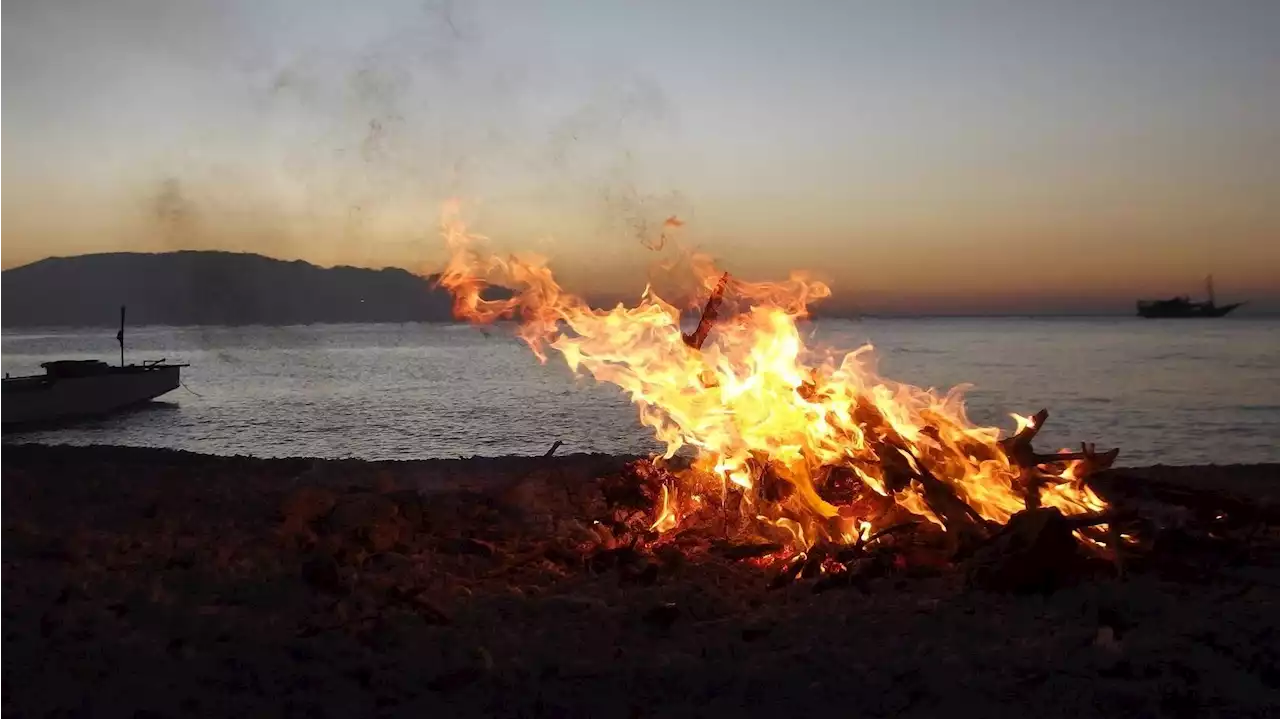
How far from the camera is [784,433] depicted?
973cm

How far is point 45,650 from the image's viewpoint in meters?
6.48

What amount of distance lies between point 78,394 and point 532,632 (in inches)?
1318

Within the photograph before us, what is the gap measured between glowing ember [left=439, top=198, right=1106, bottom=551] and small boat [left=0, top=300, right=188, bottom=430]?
90.9 feet

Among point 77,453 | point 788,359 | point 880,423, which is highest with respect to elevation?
point 788,359

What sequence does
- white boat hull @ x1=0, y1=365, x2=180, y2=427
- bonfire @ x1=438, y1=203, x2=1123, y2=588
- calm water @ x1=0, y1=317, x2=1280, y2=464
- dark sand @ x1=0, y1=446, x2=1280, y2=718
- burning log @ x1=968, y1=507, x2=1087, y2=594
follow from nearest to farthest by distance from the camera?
dark sand @ x1=0, y1=446, x2=1280, y2=718 < burning log @ x1=968, y1=507, x2=1087, y2=594 < bonfire @ x1=438, y1=203, x2=1123, y2=588 < calm water @ x1=0, y1=317, x2=1280, y2=464 < white boat hull @ x1=0, y1=365, x2=180, y2=427

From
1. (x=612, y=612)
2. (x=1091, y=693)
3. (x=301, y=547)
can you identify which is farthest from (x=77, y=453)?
(x=1091, y=693)

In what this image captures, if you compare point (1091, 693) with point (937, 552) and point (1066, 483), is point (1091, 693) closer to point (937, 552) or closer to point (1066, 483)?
point (937, 552)

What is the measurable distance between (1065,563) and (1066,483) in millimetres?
1824

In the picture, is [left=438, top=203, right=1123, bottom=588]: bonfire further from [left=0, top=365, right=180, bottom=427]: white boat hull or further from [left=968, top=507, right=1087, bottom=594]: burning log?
[left=0, top=365, right=180, bottom=427]: white boat hull

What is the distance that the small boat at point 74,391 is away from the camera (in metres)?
31.2

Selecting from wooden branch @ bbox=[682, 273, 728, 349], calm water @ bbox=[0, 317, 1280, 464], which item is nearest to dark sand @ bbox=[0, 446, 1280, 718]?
wooden branch @ bbox=[682, 273, 728, 349]

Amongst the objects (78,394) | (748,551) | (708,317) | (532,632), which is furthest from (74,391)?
(532,632)

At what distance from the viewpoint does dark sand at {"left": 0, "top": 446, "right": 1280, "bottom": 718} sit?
18.7 feet

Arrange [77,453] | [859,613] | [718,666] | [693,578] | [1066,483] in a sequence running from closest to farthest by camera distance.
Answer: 1. [718,666]
2. [859,613]
3. [693,578]
4. [1066,483]
5. [77,453]
